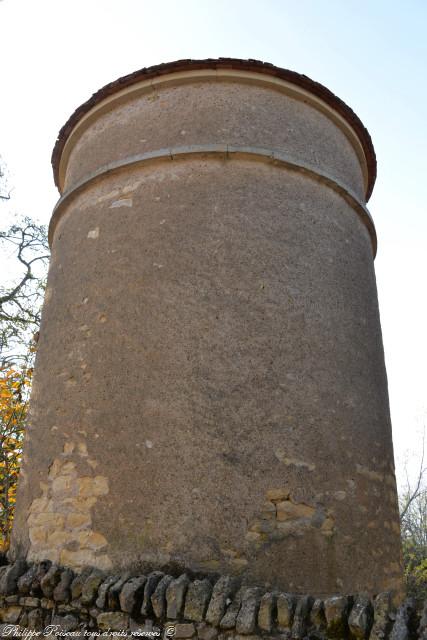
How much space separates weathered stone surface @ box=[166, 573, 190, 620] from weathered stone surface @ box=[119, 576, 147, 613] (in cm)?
24

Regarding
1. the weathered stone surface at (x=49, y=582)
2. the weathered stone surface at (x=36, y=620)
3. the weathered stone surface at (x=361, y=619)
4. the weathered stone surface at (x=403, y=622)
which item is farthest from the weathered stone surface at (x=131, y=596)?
the weathered stone surface at (x=403, y=622)

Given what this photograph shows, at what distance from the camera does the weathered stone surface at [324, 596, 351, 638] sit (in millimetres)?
3074

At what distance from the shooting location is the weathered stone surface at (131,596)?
3658 mm

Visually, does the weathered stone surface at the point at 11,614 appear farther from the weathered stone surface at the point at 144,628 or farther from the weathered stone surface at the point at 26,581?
the weathered stone surface at the point at 144,628

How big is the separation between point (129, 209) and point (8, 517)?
6477 mm

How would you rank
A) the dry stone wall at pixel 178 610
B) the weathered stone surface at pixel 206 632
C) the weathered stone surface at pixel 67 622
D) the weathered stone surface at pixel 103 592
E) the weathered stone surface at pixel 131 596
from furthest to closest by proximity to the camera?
the weathered stone surface at pixel 67 622 → the weathered stone surface at pixel 103 592 → the weathered stone surface at pixel 131 596 → the weathered stone surface at pixel 206 632 → the dry stone wall at pixel 178 610

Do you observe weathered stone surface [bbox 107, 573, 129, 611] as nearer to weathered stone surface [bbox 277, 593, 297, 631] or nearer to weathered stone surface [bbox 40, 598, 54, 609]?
weathered stone surface [bbox 40, 598, 54, 609]

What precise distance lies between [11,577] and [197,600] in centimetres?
180

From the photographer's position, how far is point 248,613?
131 inches

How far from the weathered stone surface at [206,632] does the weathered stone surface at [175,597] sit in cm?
17

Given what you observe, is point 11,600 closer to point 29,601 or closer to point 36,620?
point 29,601

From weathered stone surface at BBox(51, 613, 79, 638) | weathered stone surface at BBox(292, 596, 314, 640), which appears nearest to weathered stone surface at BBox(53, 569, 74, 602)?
weathered stone surface at BBox(51, 613, 79, 638)

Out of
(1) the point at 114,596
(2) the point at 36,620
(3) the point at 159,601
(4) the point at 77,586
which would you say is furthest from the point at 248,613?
(2) the point at 36,620

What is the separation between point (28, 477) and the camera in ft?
16.5
